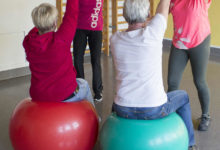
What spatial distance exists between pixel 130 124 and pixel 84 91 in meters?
0.58

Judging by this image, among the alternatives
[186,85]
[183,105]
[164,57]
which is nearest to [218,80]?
[186,85]

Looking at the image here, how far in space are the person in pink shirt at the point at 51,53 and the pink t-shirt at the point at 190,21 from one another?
88 cm

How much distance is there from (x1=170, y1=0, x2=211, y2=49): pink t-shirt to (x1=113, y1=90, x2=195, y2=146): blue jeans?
55 centimetres

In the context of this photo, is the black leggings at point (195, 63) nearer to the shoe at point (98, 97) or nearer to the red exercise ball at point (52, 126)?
the red exercise ball at point (52, 126)

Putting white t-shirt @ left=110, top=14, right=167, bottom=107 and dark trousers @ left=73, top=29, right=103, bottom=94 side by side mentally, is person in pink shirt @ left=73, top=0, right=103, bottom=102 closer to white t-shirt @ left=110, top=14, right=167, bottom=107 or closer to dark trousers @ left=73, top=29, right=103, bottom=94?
dark trousers @ left=73, top=29, right=103, bottom=94

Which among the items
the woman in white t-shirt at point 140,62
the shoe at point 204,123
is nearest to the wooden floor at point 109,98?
the shoe at point 204,123

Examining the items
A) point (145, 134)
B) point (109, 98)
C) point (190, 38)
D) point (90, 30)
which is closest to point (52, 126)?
point (145, 134)

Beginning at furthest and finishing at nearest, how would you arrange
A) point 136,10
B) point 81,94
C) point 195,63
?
point 195,63 → point 81,94 → point 136,10

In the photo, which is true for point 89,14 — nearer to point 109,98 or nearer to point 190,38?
point 109,98

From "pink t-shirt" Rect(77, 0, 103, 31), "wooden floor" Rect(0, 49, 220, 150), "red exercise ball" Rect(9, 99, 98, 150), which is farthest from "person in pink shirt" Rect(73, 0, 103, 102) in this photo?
"red exercise ball" Rect(9, 99, 98, 150)

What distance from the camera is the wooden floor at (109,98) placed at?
2842 mm

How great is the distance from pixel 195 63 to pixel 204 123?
1.99ft

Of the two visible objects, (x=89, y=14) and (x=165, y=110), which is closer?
(x=165, y=110)

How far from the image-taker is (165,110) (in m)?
2.19
